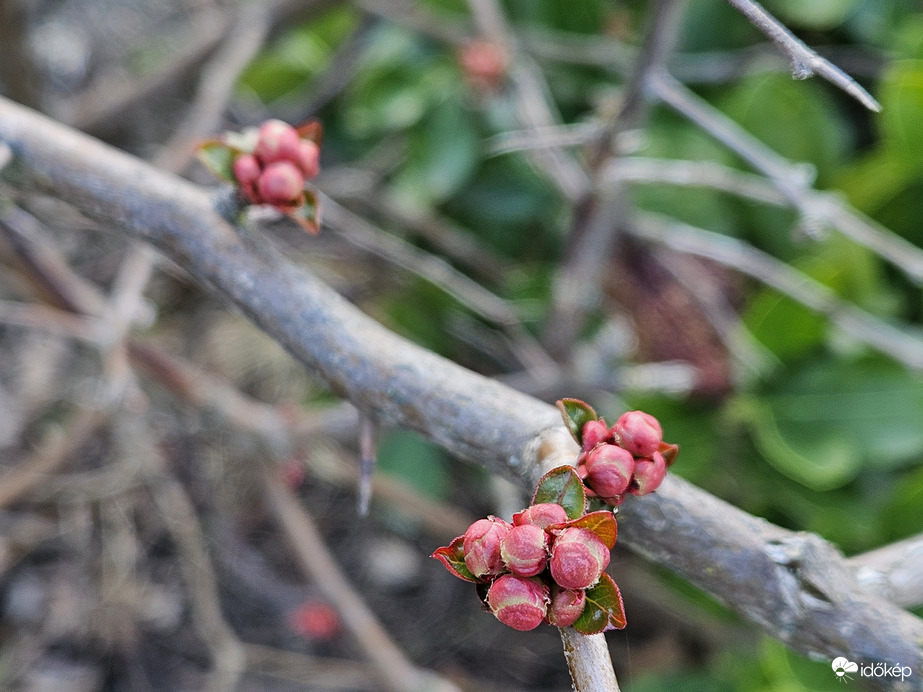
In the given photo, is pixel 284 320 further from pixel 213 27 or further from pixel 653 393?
pixel 213 27

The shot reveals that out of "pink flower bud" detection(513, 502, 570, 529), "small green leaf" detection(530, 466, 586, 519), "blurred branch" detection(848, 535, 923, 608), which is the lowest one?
"pink flower bud" detection(513, 502, 570, 529)

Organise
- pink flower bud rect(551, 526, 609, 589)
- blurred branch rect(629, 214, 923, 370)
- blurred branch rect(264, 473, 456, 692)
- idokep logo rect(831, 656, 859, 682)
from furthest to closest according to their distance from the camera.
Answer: blurred branch rect(264, 473, 456, 692) → blurred branch rect(629, 214, 923, 370) → idokep logo rect(831, 656, 859, 682) → pink flower bud rect(551, 526, 609, 589)

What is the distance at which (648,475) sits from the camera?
1.52ft

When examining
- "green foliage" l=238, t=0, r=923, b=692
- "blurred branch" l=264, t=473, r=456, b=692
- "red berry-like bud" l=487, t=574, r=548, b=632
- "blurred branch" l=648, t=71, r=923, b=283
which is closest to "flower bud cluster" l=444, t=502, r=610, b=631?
"red berry-like bud" l=487, t=574, r=548, b=632

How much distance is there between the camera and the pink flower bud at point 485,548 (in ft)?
1.34

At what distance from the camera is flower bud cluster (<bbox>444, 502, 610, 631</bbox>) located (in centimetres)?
40

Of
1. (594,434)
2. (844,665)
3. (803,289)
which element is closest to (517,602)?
(594,434)

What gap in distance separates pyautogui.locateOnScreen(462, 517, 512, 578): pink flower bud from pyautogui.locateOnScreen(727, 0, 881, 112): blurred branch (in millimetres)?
317

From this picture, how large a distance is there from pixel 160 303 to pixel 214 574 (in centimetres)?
64

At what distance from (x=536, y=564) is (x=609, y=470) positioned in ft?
0.26

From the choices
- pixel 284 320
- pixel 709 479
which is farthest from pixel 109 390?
pixel 709 479

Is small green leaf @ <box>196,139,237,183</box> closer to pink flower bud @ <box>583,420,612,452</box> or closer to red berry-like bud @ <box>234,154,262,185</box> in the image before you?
red berry-like bud @ <box>234,154,262,185</box>

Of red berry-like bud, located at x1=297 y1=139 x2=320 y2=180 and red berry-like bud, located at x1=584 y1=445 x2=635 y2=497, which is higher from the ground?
red berry-like bud, located at x1=297 y1=139 x2=320 y2=180

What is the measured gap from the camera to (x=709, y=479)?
125cm
